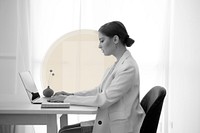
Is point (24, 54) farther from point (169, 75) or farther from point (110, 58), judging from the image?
point (169, 75)

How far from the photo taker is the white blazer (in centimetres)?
201

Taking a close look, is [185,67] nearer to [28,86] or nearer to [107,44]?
[107,44]

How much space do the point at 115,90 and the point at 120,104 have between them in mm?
98

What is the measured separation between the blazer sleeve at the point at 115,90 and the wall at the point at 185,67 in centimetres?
176

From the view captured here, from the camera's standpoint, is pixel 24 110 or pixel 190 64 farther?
pixel 190 64

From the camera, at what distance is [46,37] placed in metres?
3.64

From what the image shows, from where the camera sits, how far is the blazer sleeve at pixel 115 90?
201 cm

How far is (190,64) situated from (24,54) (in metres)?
1.80

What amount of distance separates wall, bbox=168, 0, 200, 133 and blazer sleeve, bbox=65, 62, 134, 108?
1.76 metres

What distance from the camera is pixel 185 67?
375cm

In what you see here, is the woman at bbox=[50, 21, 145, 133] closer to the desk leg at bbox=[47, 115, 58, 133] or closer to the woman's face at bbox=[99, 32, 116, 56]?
the woman's face at bbox=[99, 32, 116, 56]

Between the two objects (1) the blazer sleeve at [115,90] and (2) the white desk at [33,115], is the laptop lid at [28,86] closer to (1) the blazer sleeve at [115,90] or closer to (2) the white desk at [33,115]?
(2) the white desk at [33,115]

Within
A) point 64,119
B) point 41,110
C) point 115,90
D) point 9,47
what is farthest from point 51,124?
point 9,47

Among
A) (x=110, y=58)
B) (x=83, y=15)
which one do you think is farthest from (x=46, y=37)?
(x=110, y=58)
